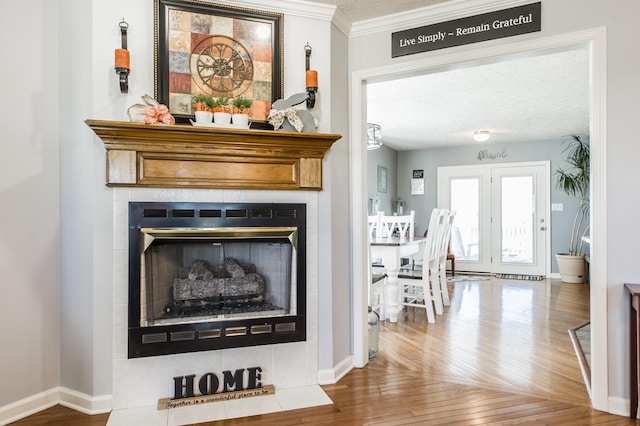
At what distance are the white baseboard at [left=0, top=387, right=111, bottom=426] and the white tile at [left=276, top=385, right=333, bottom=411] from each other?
94 cm

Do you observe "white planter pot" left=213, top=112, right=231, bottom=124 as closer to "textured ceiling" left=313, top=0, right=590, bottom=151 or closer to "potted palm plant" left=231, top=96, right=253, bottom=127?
"potted palm plant" left=231, top=96, right=253, bottom=127

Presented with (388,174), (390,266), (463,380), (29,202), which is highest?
(388,174)

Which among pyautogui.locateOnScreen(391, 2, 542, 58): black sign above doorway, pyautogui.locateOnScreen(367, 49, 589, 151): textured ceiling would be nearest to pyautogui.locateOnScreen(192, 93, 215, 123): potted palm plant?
pyautogui.locateOnScreen(391, 2, 542, 58): black sign above doorway

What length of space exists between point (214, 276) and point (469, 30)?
2191mm

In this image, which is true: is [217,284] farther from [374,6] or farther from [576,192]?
[576,192]

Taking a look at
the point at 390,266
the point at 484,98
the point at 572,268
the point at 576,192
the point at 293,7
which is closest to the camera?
the point at 293,7

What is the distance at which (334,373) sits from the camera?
253 centimetres

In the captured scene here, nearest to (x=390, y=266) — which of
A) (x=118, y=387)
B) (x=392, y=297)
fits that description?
(x=392, y=297)

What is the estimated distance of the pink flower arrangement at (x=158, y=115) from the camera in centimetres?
205

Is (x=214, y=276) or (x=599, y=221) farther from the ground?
(x=599, y=221)

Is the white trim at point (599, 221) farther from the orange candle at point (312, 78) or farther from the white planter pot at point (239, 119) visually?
the white planter pot at point (239, 119)

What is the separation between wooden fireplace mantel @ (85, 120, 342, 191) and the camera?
208 centimetres

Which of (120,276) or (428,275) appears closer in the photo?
(120,276)

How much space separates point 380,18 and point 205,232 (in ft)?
6.02
